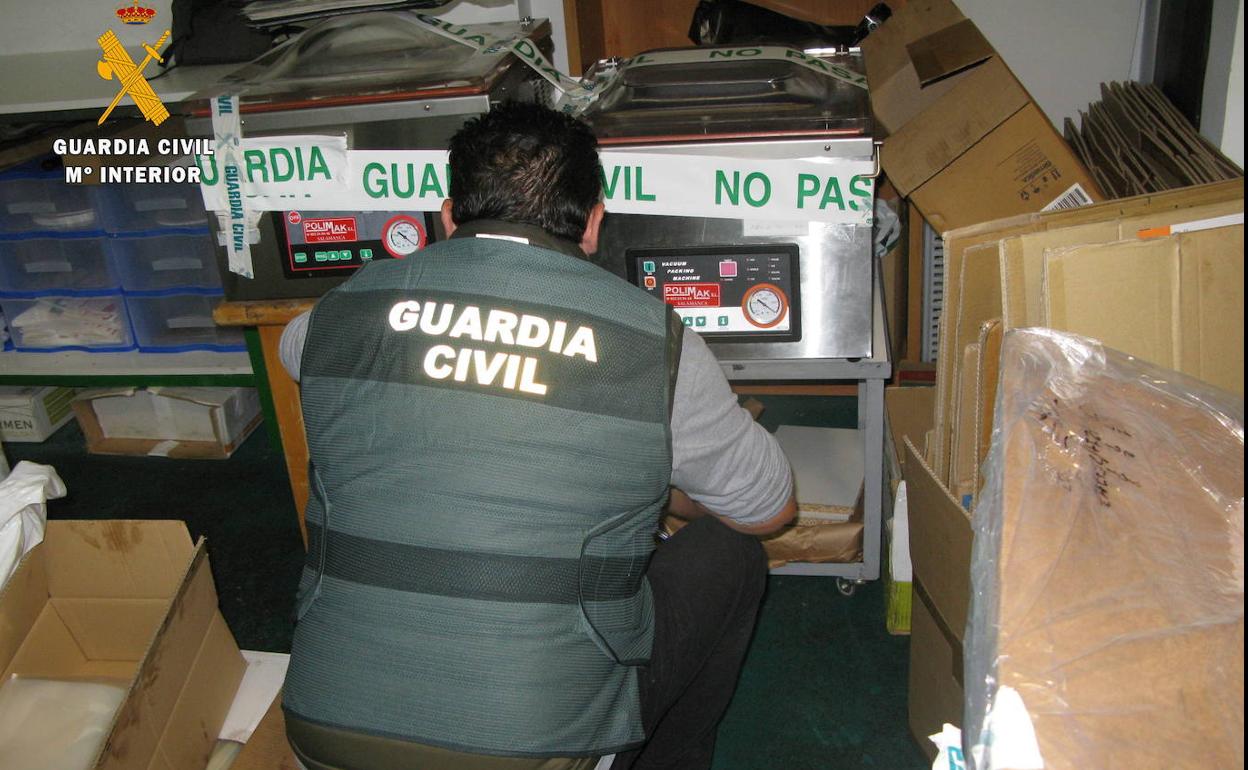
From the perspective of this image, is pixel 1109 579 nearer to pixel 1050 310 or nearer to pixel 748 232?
pixel 1050 310

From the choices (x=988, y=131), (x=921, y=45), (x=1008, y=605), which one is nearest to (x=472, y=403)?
(x=1008, y=605)

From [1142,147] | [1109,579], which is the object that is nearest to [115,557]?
[1109,579]

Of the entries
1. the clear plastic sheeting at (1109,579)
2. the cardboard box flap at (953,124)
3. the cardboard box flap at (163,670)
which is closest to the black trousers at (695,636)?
the clear plastic sheeting at (1109,579)

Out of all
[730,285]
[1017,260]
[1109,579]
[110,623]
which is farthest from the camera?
[730,285]

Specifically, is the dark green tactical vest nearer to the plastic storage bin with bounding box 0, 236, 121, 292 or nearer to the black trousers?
the black trousers

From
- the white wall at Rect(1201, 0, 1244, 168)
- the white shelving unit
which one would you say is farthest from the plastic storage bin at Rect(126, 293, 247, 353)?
the white wall at Rect(1201, 0, 1244, 168)

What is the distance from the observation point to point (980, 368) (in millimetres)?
1118

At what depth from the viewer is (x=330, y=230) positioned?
1.50 m

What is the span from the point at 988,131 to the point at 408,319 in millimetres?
1159

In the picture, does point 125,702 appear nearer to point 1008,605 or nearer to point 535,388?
point 535,388

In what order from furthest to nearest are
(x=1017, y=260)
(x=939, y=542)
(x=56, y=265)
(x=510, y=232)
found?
(x=56, y=265)
(x=939, y=542)
(x=1017, y=260)
(x=510, y=232)

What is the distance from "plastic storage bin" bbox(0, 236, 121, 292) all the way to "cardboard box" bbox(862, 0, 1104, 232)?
1.83m

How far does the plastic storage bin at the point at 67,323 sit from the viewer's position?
2.34 metres

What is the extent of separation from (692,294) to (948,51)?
2.32ft
